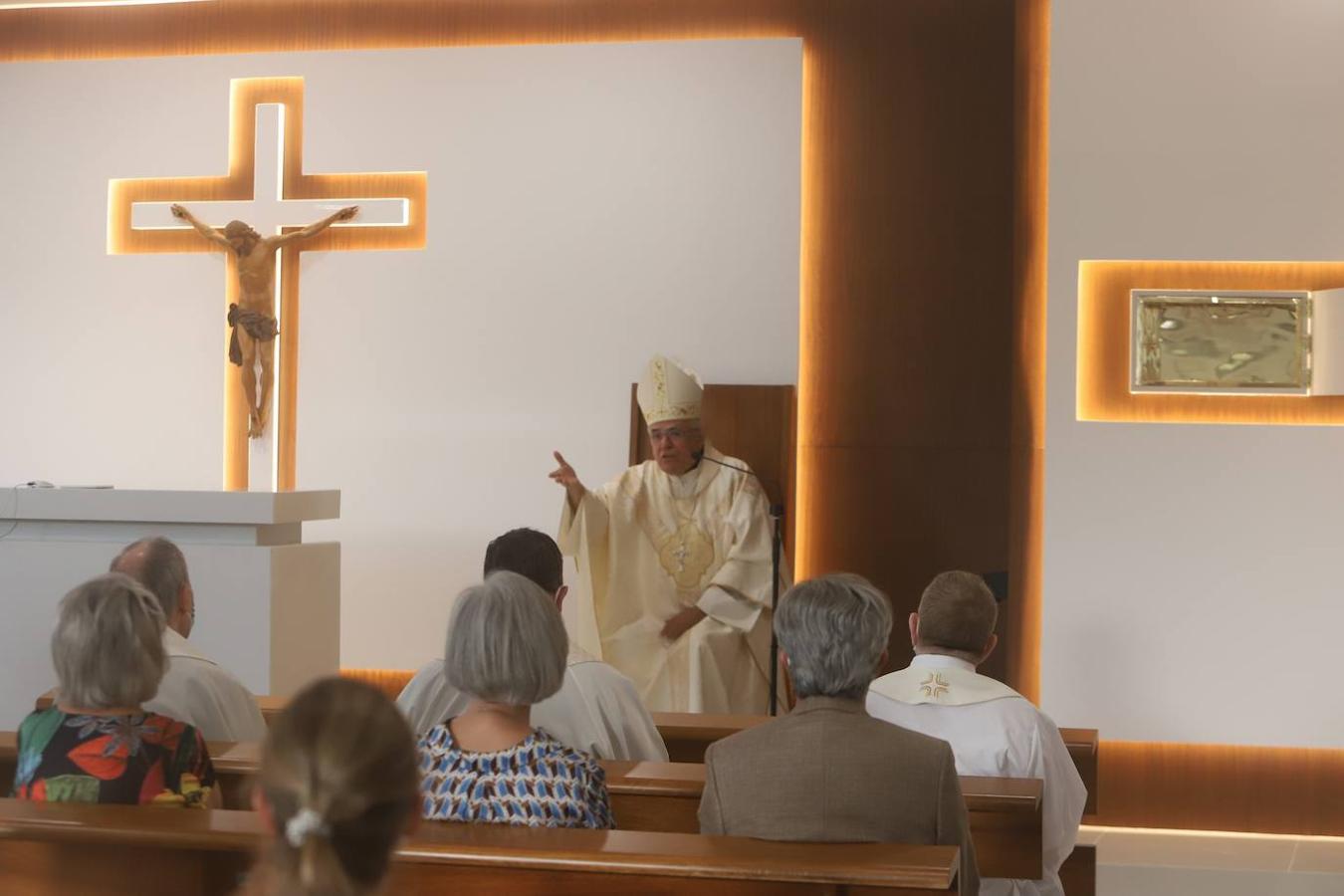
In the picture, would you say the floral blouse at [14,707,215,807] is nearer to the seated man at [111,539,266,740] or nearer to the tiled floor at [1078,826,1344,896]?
the seated man at [111,539,266,740]

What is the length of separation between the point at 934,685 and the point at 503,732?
3.80 ft

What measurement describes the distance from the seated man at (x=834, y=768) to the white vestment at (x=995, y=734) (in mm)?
673

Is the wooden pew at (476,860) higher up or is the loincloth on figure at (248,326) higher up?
the loincloth on figure at (248,326)

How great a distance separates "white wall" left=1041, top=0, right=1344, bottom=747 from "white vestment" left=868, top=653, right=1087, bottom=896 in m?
2.53

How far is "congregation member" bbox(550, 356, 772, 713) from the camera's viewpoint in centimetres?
562

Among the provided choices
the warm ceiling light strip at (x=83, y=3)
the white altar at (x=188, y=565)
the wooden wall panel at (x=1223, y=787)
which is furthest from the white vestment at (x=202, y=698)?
the warm ceiling light strip at (x=83, y=3)

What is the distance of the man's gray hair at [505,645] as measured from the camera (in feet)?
7.70

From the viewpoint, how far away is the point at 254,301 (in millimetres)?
6488

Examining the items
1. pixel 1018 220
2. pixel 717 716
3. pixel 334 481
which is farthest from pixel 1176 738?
pixel 334 481

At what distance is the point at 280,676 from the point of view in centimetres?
527

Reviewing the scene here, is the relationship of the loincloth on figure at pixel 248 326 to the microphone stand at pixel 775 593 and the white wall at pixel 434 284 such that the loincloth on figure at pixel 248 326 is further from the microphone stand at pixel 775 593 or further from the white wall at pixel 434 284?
the microphone stand at pixel 775 593

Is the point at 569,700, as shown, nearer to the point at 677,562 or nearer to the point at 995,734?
the point at 995,734

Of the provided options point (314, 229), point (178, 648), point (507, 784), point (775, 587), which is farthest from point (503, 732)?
point (314, 229)

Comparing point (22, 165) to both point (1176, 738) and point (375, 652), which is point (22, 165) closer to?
point (375, 652)
